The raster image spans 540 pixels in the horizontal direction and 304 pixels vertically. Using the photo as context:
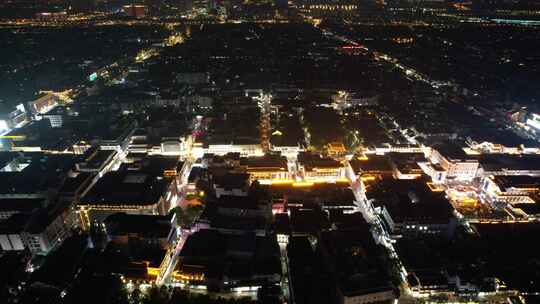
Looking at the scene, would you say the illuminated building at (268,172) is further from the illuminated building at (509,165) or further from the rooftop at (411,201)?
the illuminated building at (509,165)

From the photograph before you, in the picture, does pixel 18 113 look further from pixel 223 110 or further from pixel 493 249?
pixel 493 249

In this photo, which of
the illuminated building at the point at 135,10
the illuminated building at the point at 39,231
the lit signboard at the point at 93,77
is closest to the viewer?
the illuminated building at the point at 39,231

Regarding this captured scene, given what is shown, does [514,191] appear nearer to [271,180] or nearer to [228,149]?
[271,180]

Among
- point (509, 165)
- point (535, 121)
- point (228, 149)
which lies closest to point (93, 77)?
point (228, 149)

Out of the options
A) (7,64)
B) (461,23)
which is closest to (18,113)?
(7,64)

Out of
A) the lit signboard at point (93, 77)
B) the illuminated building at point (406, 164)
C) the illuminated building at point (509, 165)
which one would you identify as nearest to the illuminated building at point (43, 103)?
the lit signboard at point (93, 77)

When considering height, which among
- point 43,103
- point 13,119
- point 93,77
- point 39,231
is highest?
point 93,77

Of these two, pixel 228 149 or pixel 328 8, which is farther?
pixel 328 8

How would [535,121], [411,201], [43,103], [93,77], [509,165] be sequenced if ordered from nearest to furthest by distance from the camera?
[411,201]
[509,165]
[535,121]
[43,103]
[93,77]
